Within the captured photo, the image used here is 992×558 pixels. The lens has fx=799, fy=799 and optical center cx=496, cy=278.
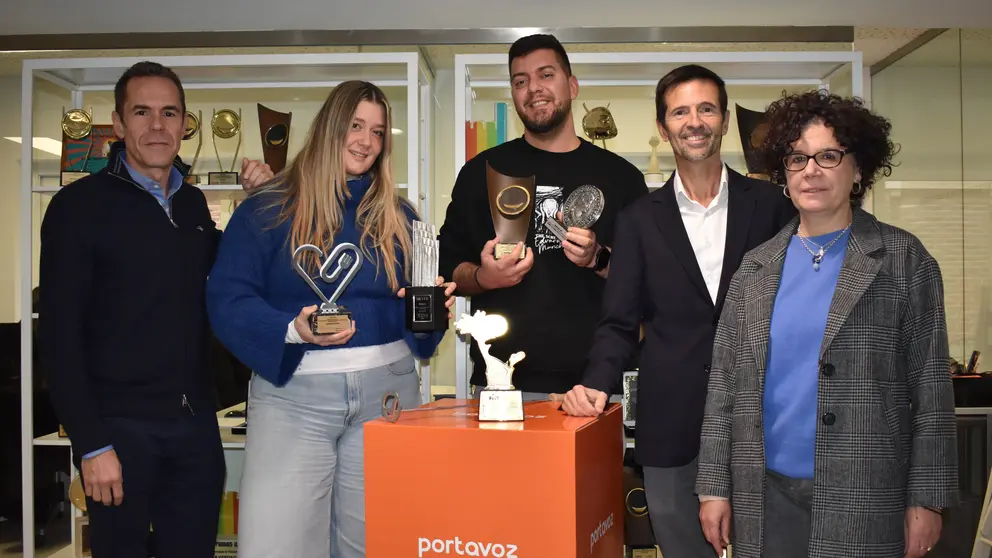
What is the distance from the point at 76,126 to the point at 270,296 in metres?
2.19

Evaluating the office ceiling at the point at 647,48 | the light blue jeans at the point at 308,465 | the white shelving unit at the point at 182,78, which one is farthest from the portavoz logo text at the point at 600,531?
the office ceiling at the point at 647,48

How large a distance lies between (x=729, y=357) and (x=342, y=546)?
1135 millimetres

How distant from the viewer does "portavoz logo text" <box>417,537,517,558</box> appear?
1.65m

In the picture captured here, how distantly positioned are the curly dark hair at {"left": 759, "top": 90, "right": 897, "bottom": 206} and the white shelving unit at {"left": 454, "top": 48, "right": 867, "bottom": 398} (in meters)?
1.64

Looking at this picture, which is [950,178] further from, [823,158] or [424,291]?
[424,291]

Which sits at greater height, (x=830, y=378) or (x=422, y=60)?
(x=422, y=60)

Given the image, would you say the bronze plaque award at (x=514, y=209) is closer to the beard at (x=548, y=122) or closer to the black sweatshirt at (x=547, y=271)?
the black sweatshirt at (x=547, y=271)

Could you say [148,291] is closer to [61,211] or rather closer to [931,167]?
[61,211]

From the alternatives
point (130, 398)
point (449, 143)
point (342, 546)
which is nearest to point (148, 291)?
point (130, 398)

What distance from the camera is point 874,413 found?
5.77 feet

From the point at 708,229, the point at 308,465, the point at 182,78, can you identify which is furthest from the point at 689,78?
the point at 182,78

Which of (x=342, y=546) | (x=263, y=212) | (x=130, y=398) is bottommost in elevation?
(x=342, y=546)

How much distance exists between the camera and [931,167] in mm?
6391

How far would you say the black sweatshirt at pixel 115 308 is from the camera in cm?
223
